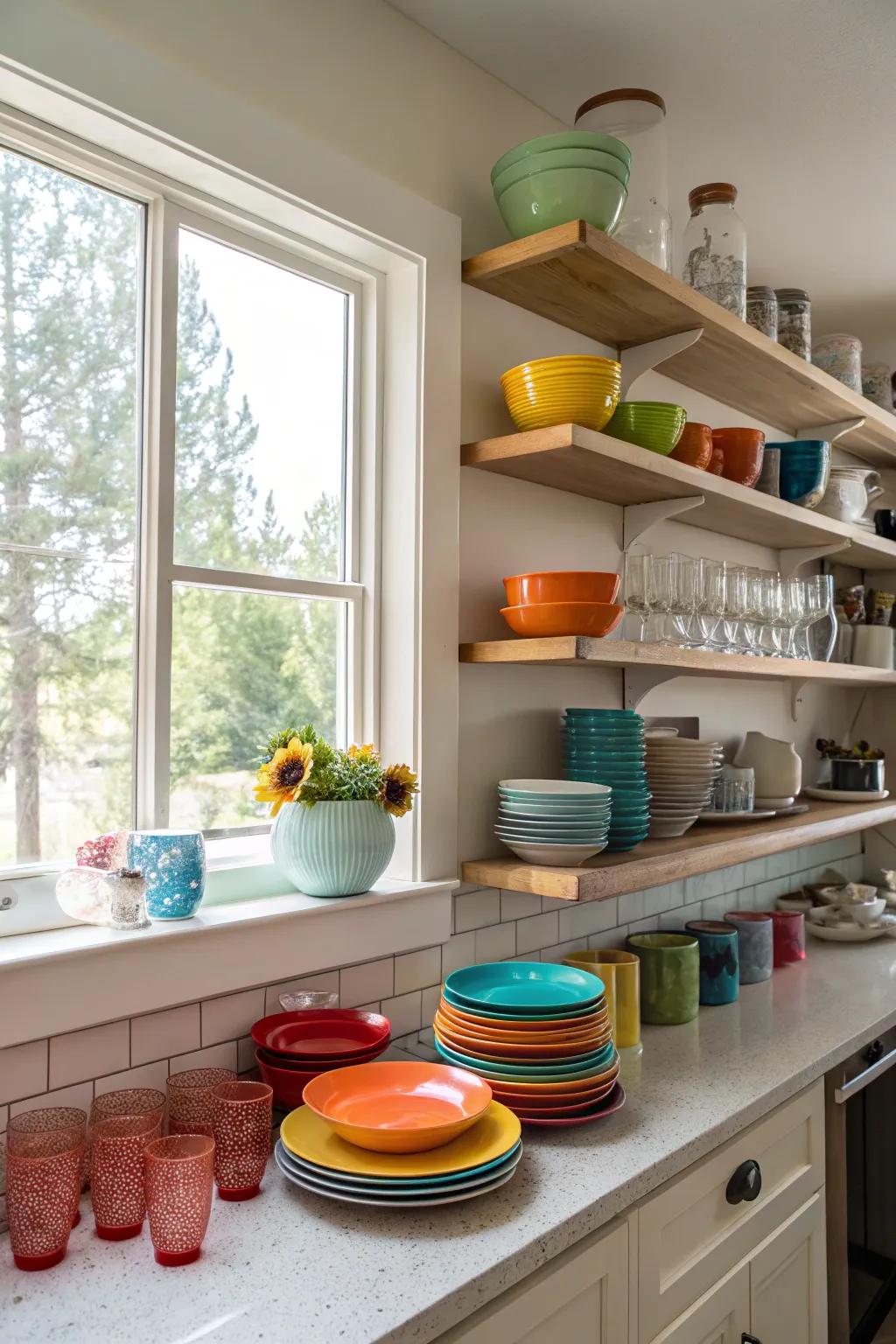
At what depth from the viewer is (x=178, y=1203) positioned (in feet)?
3.59

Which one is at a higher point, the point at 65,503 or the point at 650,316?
the point at 650,316

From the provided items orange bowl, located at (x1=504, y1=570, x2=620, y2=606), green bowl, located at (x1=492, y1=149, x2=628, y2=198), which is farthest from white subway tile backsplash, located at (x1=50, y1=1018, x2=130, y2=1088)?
green bowl, located at (x1=492, y1=149, x2=628, y2=198)

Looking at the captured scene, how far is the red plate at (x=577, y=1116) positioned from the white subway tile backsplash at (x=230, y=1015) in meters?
0.42

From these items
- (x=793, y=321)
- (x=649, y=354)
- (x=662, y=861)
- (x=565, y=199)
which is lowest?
(x=662, y=861)

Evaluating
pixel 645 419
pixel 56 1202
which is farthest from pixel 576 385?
pixel 56 1202

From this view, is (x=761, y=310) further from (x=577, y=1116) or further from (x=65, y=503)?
(x=577, y=1116)

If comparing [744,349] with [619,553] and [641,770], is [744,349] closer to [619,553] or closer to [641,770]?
[619,553]

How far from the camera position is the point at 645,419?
2.02 m

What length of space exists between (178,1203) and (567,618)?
110 cm

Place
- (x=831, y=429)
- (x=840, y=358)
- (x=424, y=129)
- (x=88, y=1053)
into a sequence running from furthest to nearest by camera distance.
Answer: (x=831, y=429)
(x=840, y=358)
(x=424, y=129)
(x=88, y=1053)

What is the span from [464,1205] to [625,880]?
0.69 meters

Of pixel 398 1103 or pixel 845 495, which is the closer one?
pixel 398 1103

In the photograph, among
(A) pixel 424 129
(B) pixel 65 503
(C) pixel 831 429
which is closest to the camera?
(B) pixel 65 503

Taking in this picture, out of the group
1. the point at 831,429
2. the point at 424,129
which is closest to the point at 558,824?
the point at 424,129
